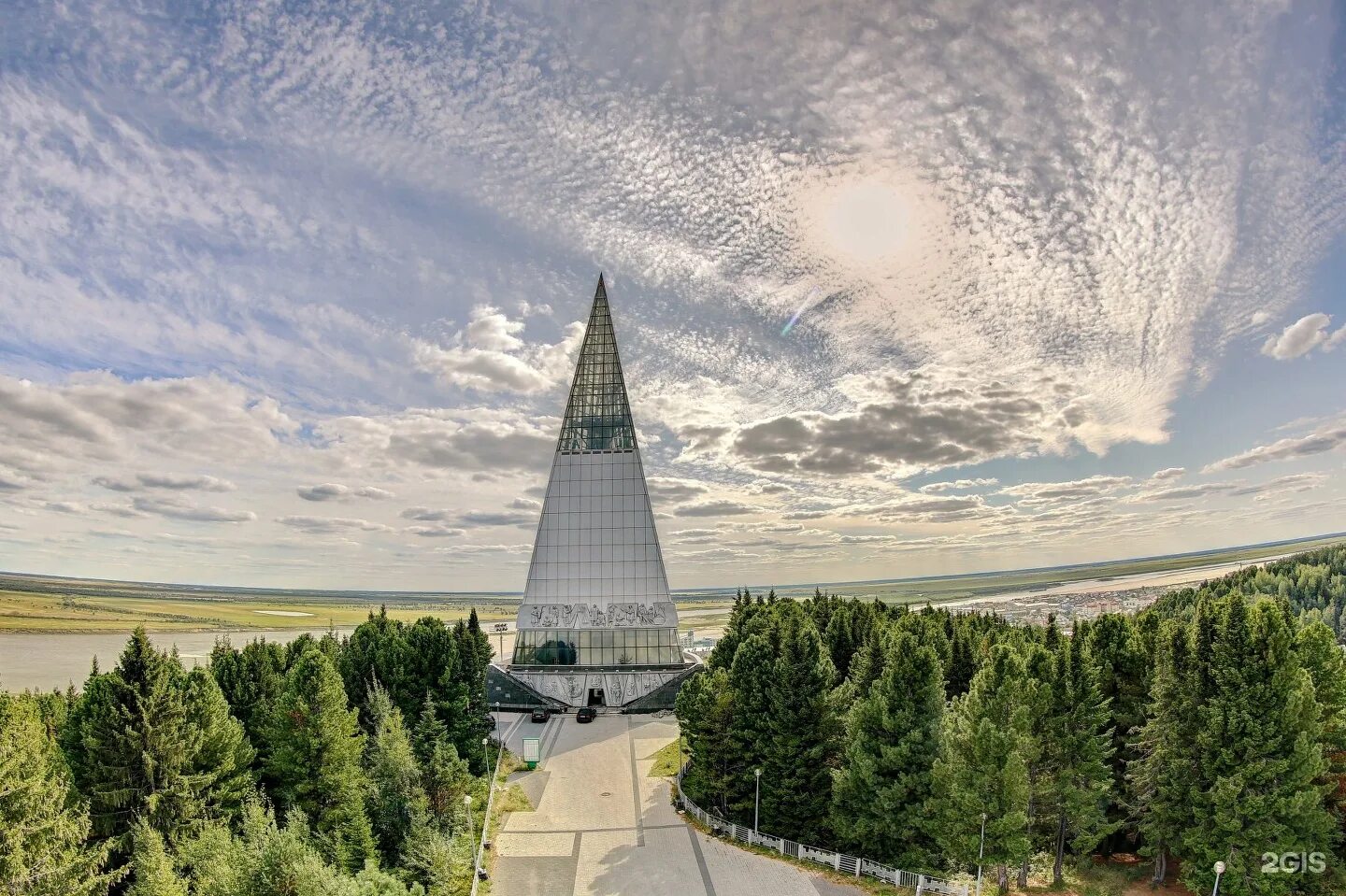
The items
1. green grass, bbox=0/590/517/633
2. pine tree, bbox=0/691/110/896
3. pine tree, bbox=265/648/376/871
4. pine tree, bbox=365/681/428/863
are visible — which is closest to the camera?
pine tree, bbox=0/691/110/896

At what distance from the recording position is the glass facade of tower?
60.1 meters

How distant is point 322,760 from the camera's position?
27328mm

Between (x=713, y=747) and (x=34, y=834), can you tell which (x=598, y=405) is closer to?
(x=713, y=747)

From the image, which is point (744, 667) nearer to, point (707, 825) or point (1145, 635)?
point (707, 825)

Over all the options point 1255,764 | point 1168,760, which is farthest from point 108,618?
point 1255,764

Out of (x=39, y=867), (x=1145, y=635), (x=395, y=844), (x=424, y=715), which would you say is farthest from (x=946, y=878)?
(x=39, y=867)

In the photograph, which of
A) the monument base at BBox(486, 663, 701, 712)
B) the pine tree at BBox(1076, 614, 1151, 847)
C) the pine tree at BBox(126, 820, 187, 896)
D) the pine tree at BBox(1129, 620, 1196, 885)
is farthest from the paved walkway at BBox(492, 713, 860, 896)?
the pine tree at BBox(1076, 614, 1151, 847)

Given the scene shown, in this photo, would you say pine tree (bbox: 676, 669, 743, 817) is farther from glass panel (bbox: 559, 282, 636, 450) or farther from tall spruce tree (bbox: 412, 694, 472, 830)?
glass panel (bbox: 559, 282, 636, 450)

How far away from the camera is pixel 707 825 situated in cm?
3184

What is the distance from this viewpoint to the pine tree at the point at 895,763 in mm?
25344

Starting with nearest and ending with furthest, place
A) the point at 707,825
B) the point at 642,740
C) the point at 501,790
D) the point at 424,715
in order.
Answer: the point at 707,825
the point at 424,715
the point at 501,790
the point at 642,740

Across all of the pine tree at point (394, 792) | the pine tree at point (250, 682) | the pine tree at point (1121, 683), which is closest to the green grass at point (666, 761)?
the pine tree at point (394, 792)

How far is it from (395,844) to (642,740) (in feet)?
76.0

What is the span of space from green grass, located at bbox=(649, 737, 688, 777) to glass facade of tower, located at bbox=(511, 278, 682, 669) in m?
14.0
